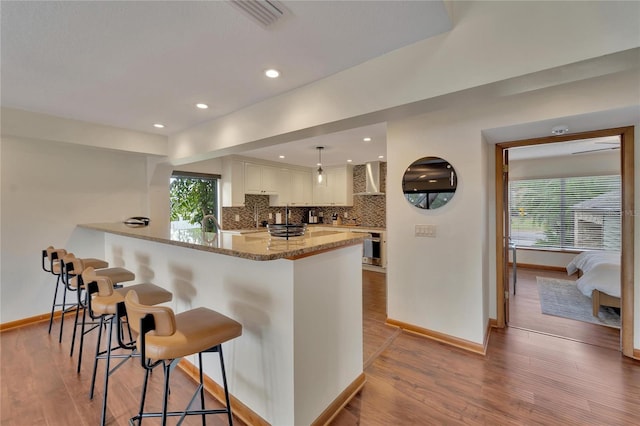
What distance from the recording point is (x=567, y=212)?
5582mm

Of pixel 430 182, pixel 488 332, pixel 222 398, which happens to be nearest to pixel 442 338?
pixel 488 332

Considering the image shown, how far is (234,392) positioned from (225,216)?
3.97 m

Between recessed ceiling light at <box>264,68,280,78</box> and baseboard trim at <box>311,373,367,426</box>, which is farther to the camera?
recessed ceiling light at <box>264,68,280,78</box>

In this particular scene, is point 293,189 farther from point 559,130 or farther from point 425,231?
point 559,130

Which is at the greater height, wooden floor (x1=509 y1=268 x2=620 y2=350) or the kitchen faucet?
the kitchen faucet

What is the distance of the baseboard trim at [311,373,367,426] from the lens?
1.67 m

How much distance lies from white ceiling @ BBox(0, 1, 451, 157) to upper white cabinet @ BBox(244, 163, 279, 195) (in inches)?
112

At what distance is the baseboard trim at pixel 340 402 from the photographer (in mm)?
1666

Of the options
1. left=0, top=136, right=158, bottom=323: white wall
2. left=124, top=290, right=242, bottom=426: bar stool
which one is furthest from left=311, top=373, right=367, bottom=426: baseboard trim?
left=0, top=136, right=158, bottom=323: white wall

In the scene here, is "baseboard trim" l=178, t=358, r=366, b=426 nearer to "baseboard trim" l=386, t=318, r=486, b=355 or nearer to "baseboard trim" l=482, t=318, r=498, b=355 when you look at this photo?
"baseboard trim" l=386, t=318, r=486, b=355

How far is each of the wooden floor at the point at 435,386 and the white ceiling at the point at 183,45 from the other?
2.38m

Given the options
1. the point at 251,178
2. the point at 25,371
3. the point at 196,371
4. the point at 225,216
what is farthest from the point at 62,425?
the point at 251,178

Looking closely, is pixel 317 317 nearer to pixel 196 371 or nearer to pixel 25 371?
pixel 196 371

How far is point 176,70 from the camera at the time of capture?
2025 millimetres
